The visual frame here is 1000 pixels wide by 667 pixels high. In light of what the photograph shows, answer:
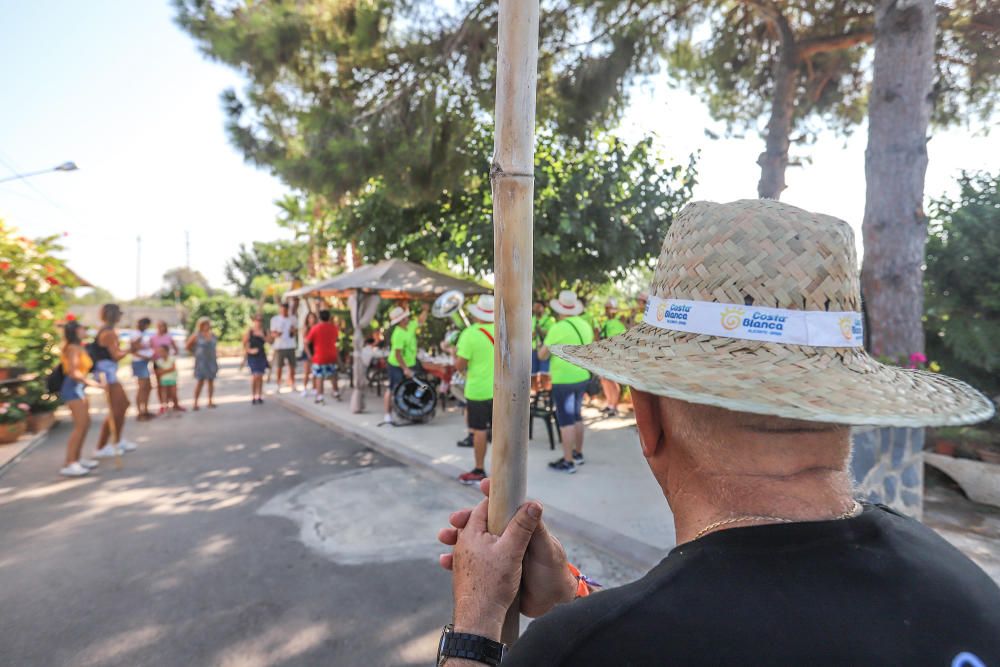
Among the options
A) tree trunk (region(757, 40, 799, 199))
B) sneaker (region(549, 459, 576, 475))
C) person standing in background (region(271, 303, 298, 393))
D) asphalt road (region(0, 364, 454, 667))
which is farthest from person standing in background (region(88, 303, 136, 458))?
tree trunk (region(757, 40, 799, 199))

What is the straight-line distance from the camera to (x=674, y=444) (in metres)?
1.03

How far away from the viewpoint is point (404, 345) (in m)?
8.28

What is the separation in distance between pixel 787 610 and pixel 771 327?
48 centimetres

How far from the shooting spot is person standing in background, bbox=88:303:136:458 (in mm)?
6438

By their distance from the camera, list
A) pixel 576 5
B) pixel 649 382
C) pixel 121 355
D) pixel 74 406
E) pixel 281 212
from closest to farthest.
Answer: pixel 649 382, pixel 74 406, pixel 121 355, pixel 576 5, pixel 281 212

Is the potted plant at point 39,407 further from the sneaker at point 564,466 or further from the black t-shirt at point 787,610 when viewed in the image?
the black t-shirt at point 787,610

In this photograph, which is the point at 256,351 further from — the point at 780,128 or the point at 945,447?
the point at 945,447

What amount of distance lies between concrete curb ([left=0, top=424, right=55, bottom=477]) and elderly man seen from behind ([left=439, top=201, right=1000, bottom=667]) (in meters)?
7.72

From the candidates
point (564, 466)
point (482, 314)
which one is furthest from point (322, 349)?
point (564, 466)

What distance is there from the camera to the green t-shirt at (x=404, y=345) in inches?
324

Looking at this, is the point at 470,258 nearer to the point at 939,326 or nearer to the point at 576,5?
the point at 576,5

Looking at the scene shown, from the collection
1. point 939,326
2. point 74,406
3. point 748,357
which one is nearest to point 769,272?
point 748,357

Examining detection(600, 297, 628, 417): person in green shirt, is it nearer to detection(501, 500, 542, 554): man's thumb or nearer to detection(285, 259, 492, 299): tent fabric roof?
detection(285, 259, 492, 299): tent fabric roof

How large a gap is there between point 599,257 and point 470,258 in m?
2.47
